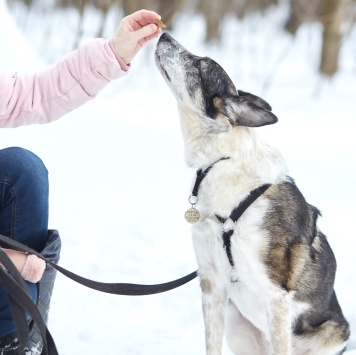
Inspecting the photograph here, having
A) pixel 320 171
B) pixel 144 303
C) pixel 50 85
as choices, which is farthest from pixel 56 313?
pixel 320 171

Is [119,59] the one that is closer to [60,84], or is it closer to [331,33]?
[60,84]

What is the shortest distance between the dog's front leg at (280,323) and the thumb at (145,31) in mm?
1169

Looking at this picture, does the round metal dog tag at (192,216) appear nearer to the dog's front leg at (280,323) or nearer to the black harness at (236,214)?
the black harness at (236,214)

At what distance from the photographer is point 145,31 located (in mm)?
2984

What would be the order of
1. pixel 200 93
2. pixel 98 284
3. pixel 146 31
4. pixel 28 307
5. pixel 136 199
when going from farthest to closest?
1. pixel 136 199
2. pixel 200 93
3. pixel 146 31
4. pixel 98 284
5. pixel 28 307

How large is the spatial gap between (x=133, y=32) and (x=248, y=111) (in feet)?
1.87

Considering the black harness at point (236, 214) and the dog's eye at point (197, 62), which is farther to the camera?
the dog's eye at point (197, 62)

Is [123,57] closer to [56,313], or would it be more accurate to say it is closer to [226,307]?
[226,307]

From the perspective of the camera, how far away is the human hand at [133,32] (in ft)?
9.78

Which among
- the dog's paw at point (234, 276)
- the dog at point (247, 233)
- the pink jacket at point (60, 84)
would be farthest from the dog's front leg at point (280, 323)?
the pink jacket at point (60, 84)

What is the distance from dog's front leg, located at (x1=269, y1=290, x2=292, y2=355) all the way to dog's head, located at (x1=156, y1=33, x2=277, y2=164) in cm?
71

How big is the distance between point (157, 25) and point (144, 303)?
5.32 ft

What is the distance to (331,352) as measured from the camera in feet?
10.2

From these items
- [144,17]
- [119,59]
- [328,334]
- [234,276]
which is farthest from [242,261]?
[144,17]
